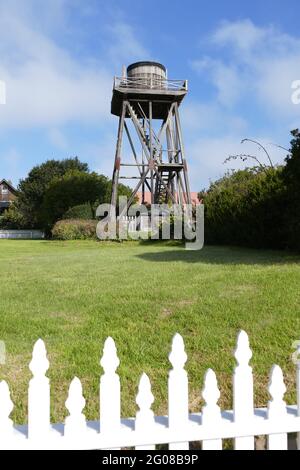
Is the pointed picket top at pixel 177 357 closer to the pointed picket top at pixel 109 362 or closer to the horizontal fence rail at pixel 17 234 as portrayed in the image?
the pointed picket top at pixel 109 362

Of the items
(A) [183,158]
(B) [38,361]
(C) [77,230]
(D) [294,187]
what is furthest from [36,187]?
(B) [38,361]

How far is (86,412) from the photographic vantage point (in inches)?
109

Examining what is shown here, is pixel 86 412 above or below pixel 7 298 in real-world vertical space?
below

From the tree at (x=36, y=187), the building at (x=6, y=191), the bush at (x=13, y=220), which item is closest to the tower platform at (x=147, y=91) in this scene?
the tree at (x=36, y=187)

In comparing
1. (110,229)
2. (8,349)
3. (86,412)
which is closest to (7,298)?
(8,349)

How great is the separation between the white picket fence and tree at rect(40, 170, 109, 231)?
2809 centimetres

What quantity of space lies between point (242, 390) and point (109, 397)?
27.6 inches

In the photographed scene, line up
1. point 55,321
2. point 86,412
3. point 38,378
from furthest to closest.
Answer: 1. point 55,321
2. point 86,412
3. point 38,378

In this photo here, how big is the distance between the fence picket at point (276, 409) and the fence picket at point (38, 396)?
3.86ft

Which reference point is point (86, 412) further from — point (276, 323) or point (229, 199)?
point (229, 199)

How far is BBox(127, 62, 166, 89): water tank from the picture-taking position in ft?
72.9

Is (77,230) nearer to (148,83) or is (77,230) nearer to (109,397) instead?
(148,83)

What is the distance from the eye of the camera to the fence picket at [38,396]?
1.93 meters

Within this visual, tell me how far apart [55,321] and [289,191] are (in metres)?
8.57
